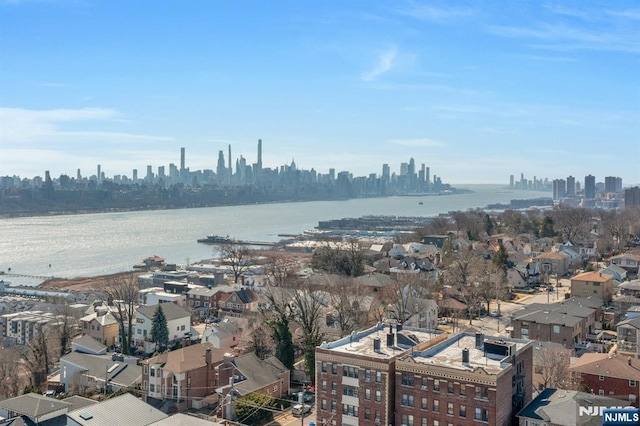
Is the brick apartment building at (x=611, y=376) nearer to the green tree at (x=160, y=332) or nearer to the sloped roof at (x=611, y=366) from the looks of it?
the sloped roof at (x=611, y=366)

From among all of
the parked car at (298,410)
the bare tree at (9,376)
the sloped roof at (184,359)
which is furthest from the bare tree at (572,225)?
the bare tree at (9,376)

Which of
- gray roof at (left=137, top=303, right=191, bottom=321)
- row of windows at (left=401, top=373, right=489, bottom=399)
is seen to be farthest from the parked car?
gray roof at (left=137, top=303, right=191, bottom=321)

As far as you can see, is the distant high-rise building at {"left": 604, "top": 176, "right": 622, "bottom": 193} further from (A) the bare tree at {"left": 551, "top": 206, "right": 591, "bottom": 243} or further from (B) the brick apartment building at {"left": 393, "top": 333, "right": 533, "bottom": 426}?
(B) the brick apartment building at {"left": 393, "top": 333, "right": 533, "bottom": 426}

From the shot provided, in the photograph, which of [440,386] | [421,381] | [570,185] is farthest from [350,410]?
[570,185]

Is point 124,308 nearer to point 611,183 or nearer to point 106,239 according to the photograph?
point 106,239

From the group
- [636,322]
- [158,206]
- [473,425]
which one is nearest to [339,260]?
[636,322]

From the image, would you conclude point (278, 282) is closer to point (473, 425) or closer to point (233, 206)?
point (473, 425)
